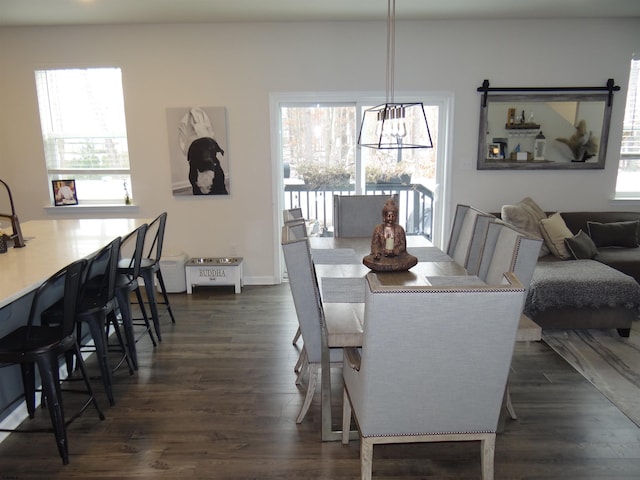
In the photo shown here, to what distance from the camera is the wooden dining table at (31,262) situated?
7.07ft

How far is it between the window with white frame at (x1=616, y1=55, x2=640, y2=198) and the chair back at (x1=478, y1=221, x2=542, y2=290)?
316 centimetres

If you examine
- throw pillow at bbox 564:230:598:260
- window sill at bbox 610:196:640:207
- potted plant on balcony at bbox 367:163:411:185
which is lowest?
throw pillow at bbox 564:230:598:260

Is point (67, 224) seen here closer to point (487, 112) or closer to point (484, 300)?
point (484, 300)

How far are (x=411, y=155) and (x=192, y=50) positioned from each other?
2.50 m

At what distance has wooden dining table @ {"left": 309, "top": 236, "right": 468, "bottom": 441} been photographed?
2.00m

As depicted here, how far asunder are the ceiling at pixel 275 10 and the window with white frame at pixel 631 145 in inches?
26.6

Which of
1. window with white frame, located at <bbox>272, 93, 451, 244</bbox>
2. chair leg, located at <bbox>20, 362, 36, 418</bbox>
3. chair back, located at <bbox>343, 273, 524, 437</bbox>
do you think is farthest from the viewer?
window with white frame, located at <bbox>272, 93, 451, 244</bbox>

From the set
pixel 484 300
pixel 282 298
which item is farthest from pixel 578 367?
pixel 282 298

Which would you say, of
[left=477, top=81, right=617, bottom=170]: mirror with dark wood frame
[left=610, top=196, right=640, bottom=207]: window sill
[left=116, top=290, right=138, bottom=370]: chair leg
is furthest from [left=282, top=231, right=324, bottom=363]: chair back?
[left=610, top=196, right=640, bottom=207]: window sill

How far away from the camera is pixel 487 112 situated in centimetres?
A: 471

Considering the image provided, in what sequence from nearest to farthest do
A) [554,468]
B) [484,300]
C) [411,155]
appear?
[484,300]
[554,468]
[411,155]

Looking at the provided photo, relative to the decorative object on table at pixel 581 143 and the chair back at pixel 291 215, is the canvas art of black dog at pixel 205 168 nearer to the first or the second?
the chair back at pixel 291 215

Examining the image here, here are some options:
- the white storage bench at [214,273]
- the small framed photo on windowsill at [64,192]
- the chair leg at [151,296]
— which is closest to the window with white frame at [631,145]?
the white storage bench at [214,273]

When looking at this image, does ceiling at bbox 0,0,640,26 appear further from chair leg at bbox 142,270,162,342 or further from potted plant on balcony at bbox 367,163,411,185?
chair leg at bbox 142,270,162,342
